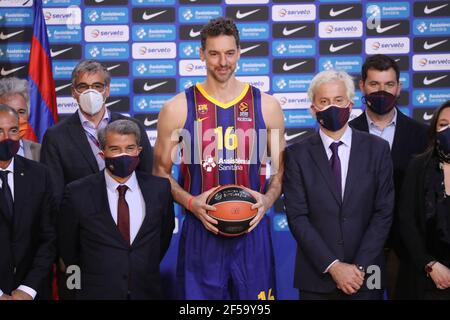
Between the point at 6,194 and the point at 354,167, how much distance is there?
1.80 metres

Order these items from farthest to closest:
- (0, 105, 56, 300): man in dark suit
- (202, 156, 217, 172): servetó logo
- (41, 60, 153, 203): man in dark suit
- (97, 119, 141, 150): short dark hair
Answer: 1. (41, 60, 153, 203): man in dark suit
2. (202, 156, 217, 172): servetó logo
3. (97, 119, 141, 150): short dark hair
4. (0, 105, 56, 300): man in dark suit

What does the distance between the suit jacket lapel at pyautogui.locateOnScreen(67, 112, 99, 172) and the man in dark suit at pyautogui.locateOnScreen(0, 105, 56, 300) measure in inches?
18.7

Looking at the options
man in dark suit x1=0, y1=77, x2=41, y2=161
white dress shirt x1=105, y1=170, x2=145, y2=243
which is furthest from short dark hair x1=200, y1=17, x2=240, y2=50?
man in dark suit x1=0, y1=77, x2=41, y2=161

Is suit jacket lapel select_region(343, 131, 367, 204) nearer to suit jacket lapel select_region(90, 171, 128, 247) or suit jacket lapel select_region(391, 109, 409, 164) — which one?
suit jacket lapel select_region(391, 109, 409, 164)

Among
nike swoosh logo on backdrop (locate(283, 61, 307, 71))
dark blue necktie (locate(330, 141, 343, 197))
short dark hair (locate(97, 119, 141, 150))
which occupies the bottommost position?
dark blue necktie (locate(330, 141, 343, 197))

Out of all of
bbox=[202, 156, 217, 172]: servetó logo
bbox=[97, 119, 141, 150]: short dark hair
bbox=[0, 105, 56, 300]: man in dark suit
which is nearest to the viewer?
bbox=[0, 105, 56, 300]: man in dark suit

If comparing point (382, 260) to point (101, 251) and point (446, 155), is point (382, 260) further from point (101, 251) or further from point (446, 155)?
point (101, 251)

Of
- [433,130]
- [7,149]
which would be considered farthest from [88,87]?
[433,130]

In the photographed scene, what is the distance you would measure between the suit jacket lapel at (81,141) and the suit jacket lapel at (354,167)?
4.90 ft

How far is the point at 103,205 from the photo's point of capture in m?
3.69

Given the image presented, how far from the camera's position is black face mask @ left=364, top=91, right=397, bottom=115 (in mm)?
4309

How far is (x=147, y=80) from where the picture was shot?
5547 mm

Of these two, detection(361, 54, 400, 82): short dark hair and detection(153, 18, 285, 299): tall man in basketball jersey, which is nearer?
detection(153, 18, 285, 299): tall man in basketball jersey
